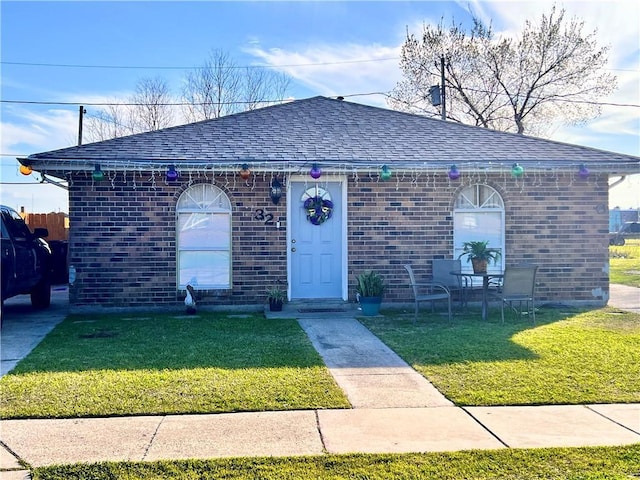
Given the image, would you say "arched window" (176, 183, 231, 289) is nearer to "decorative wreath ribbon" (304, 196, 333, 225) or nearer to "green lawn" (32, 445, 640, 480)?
"decorative wreath ribbon" (304, 196, 333, 225)

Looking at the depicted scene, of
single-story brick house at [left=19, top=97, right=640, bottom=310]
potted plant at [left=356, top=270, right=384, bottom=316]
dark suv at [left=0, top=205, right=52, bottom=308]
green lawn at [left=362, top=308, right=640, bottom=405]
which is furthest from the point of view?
single-story brick house at [left=19, top=97, right=640, bottom=310]

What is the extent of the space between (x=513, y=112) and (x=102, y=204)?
80.2ft

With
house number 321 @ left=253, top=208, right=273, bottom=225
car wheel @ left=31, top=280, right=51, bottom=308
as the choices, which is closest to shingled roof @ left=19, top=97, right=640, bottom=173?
house number 321 @ left=253, top=208, right=273, bottom=225

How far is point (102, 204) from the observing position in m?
10.5

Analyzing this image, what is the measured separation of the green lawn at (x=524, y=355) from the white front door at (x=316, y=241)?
1563 millimetres

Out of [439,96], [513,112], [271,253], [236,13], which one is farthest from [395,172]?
[513,112]

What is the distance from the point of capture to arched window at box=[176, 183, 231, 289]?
1080 cm

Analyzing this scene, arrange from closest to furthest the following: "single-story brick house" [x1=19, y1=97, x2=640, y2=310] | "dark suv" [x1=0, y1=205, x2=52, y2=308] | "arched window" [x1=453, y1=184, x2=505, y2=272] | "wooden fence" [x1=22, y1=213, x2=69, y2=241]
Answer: "dark suv" [x1=0, y1=205, x2=52, y2=308]
"single-story brick house" [x1=19, y1=97, x2=640, y2=310]
"arched window" [x1=453, y1=184, x2=505, y2=272]
"wooden fence" [x1=22, y1=213, x2=69, y2=241]

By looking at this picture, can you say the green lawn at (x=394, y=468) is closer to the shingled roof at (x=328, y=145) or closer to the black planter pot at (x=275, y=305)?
the black planter pot at (x=275, y=305)

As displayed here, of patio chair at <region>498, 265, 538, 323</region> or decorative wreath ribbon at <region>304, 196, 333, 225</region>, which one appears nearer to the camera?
patio chair at <region>498, 265, 538, 323</region>

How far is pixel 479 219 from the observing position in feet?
37.2

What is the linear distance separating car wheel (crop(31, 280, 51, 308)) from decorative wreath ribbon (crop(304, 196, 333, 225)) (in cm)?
537

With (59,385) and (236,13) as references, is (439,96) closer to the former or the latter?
(236,13)

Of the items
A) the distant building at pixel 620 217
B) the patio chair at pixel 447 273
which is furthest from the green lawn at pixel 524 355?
the distant building at pixel 620 217
